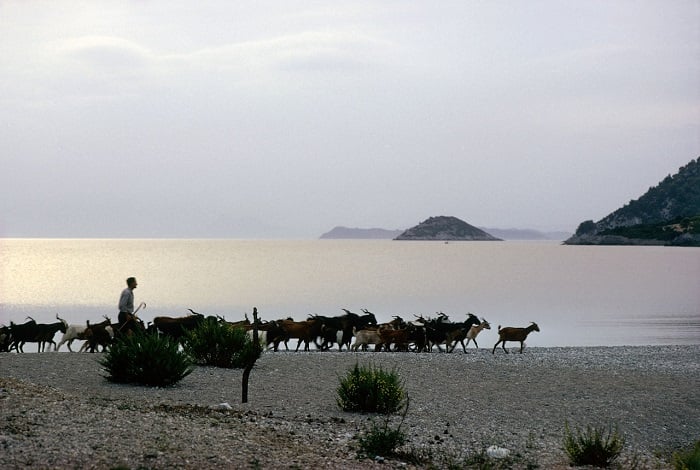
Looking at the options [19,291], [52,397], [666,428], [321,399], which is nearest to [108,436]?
[52,397]

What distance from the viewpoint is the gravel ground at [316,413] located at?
937 cm

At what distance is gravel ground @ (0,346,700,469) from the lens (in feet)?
30.7

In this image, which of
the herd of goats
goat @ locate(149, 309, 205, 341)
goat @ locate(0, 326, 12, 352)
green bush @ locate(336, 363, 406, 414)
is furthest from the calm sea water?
green bush @ locate(336, 363, 406, 414)

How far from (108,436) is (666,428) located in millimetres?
8881

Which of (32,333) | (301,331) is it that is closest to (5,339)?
(32,333)

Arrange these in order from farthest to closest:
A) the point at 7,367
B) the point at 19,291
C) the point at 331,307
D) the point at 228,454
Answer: the point at 19,291
the point at 331,307
the point at 7,367
the point at 228,454

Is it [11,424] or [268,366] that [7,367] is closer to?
[268,366]

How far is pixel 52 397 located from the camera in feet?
38.7

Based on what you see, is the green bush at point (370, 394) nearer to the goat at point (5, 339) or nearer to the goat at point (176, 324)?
the goat at point (176, 324)

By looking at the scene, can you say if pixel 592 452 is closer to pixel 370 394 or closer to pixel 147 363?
pixel 370 394

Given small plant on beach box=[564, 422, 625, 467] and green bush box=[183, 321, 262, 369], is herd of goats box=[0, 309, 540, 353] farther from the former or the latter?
small plant on beach box=[564, 422, 625, 467]

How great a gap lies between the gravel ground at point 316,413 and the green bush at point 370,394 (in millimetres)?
313

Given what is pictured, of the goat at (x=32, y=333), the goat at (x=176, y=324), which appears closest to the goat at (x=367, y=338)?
the goat at (x=176, y=324)

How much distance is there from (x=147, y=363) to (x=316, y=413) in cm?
380
